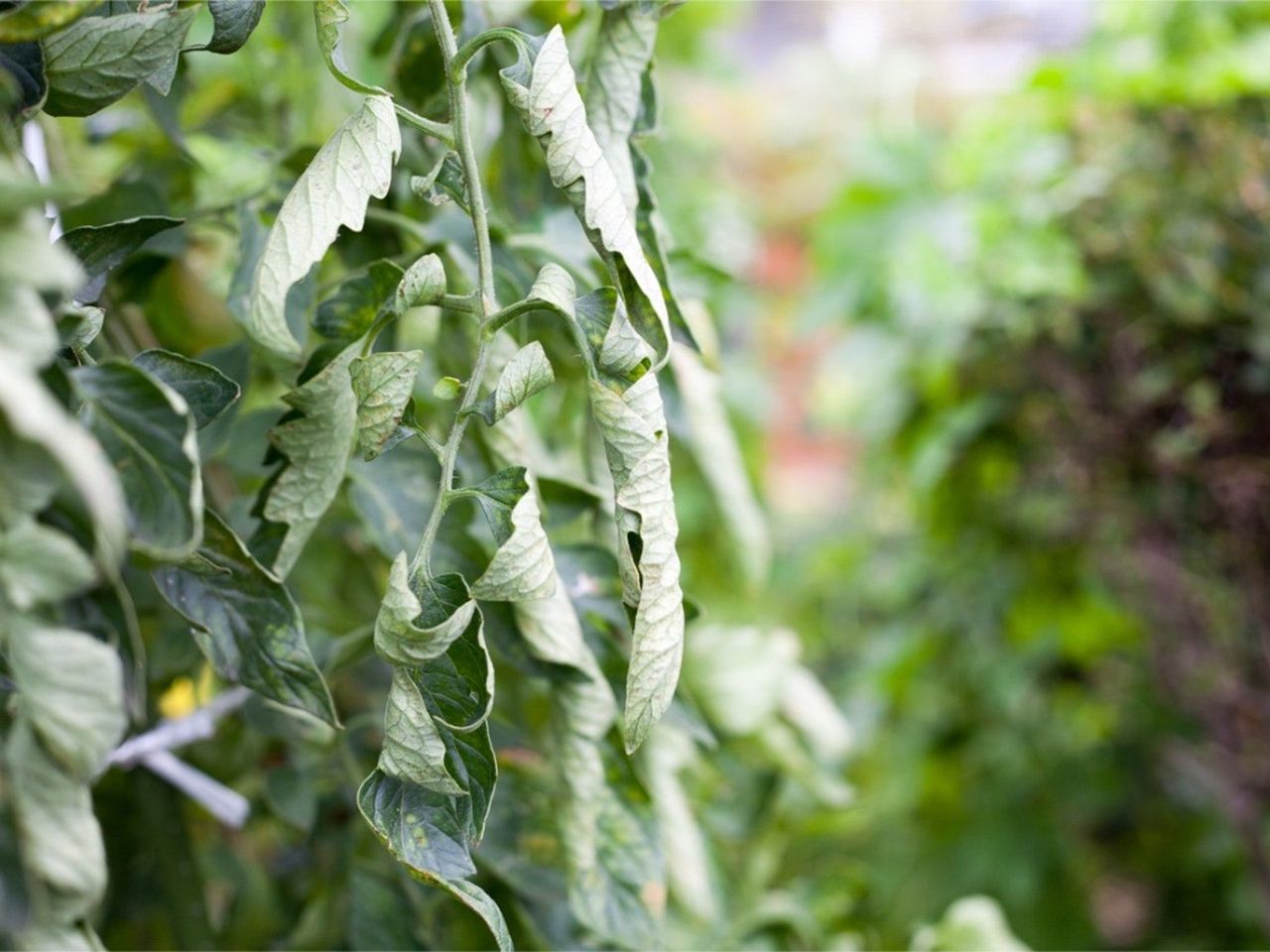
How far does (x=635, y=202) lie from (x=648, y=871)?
0.22 meters

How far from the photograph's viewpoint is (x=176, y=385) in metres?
0.29

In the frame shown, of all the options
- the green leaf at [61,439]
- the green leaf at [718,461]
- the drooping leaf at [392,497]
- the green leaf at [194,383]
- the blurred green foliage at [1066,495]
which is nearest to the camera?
the green leaf at [61,439]

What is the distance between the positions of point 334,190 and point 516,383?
2.5 inches

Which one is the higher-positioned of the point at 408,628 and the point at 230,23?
the point at 230,23

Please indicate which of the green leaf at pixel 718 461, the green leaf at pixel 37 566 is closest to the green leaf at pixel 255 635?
the green leaf at pixel 37 566

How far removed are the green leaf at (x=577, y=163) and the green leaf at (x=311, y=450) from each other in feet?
0.27

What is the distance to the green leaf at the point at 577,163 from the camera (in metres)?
0.27

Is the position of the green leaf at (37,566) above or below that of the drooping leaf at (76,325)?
below

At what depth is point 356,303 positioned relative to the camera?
35 centimetres

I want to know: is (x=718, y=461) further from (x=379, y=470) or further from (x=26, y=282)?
(x=26, y=282)

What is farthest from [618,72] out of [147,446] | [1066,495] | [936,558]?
[936,558]

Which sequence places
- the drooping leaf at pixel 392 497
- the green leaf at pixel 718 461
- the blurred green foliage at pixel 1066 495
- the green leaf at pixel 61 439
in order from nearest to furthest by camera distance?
the green leaf at pixel 61 439 < the drooping leaf at pixel 392 497 < the green leaf at pixel 718 461 < the blurred green foliage at pixel 1066 495

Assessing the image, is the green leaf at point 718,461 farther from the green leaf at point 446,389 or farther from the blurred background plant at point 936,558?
the green leaf at point 446,389

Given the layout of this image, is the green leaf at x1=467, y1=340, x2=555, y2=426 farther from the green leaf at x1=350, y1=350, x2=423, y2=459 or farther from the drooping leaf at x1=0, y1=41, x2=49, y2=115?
the drooping leaf at x1=0, y1=41, x2=49, y2=115
